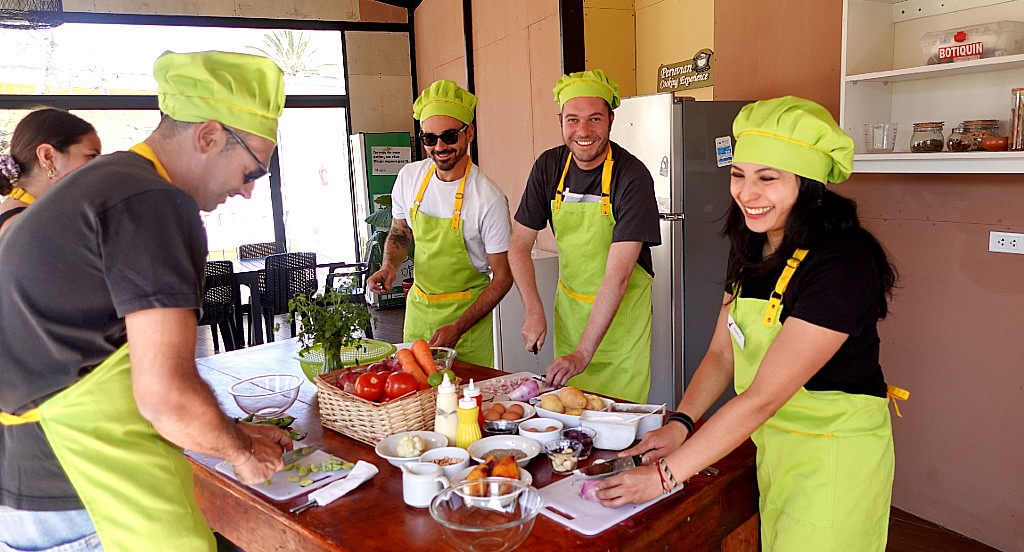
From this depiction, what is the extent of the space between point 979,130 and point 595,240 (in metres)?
1.42

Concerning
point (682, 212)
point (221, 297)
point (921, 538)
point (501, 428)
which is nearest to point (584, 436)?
point (501, 428)

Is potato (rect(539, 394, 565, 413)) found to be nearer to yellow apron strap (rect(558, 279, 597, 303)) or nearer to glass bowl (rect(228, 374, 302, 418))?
glass bowl (rect(228, 374, 302, 418))

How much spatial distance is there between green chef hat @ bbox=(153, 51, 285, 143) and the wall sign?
3.64m

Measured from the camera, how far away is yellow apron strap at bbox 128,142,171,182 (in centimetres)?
131

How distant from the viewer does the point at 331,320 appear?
7.42ft

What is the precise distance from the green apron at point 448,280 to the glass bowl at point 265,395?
98 cm

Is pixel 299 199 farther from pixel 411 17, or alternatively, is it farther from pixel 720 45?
pixel 720 45

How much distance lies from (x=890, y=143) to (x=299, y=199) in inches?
291

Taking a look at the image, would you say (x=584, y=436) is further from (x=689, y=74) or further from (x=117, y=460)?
(x=689, y=74)

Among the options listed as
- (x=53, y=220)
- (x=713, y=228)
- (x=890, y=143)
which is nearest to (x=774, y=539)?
(x=53, y=220)

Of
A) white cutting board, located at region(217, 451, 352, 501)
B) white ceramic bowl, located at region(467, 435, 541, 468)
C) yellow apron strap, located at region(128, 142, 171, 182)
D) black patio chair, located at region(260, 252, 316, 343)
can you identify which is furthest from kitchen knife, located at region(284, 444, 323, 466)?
black patio chair, located at region(260, 252, 316, 343)

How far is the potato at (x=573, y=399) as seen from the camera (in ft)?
6.37

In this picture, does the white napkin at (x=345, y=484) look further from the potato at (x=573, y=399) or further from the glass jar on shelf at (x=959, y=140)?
the glass jar on shelf at (x=959, y=140)

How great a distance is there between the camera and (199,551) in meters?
1.39
